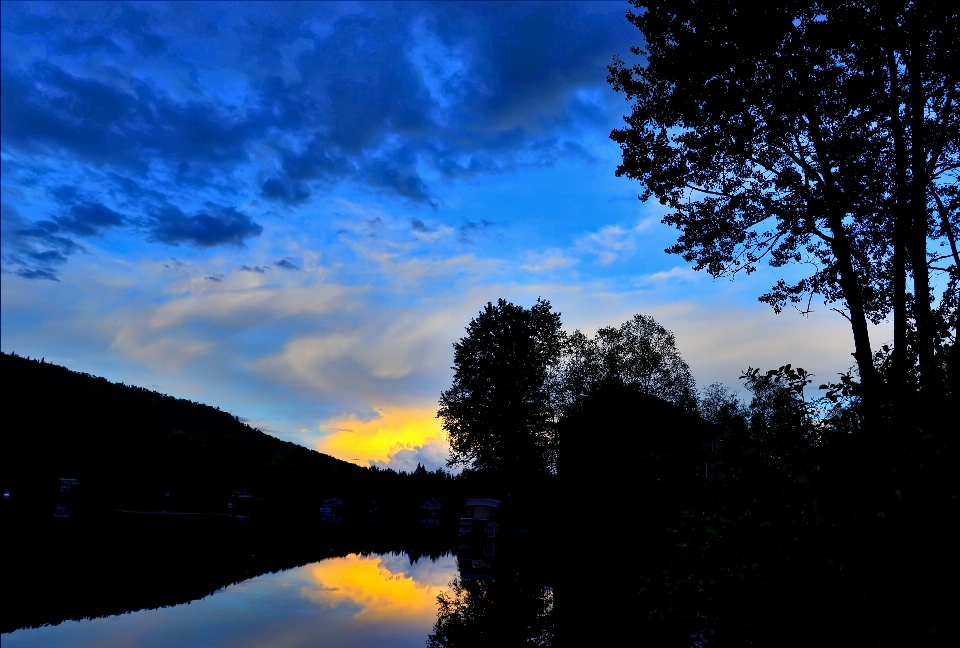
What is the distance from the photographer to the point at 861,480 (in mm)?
6773

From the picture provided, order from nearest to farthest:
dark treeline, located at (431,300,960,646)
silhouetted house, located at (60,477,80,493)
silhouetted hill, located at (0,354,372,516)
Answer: dark treeline, located at (431,300,960,646) → silhouetted hill, located at (0,354,372,516) → silhouetted house, located at (60,477,80,493)

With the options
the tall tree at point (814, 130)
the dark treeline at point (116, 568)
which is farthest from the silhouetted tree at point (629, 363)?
the tall tree at point (814, 130)

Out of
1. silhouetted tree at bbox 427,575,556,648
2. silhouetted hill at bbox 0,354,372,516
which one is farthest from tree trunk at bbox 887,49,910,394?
silhouetted hill at bbox 0,354,372,516

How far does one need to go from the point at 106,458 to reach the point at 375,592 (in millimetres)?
65595

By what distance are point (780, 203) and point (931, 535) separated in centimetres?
1000

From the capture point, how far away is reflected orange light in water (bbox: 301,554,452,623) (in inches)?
655

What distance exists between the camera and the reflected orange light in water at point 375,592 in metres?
16.6

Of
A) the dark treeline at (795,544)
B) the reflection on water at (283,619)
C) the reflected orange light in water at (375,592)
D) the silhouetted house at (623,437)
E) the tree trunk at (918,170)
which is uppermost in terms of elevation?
the tree trunk at (918,170)

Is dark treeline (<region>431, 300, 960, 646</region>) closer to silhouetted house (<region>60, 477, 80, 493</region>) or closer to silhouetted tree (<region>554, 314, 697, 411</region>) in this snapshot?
silhouetted tree (<region>554, 314, 697, 411</region>)

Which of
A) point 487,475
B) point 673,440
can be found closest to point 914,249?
point 673,440

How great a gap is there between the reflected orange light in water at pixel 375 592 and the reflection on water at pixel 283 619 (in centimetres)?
3

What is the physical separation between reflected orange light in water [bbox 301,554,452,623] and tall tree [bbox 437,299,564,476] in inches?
1010

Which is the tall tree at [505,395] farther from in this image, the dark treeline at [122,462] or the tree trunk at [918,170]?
the tree trunk at [918,170]

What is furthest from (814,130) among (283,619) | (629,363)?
(629,363)
